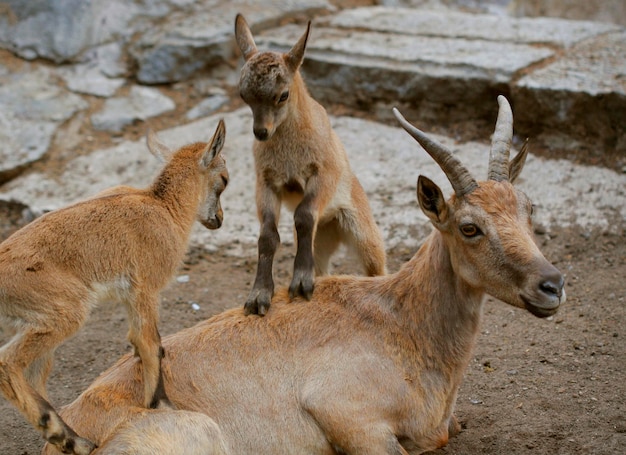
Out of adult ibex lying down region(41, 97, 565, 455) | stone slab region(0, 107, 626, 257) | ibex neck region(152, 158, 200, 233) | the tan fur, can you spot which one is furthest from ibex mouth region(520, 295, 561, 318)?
stone slab region(0, 107, 626, 257)

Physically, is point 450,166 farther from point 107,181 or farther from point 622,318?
point 107,181

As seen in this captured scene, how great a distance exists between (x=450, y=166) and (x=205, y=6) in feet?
31.0

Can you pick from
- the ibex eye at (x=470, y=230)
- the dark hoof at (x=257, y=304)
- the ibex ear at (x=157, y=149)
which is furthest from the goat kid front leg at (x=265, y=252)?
the ibex eye at (x=470, y=230)

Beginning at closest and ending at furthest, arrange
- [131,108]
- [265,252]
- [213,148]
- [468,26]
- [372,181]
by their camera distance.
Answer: [213,148] → [265,252] → [372,181] → [131,108] → [468,26]

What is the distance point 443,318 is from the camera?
6258 mm

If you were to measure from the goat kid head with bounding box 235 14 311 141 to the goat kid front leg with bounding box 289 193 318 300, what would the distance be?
66 cm

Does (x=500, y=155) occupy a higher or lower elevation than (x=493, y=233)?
higher

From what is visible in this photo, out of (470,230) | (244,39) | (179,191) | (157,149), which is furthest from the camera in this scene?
(244,39)

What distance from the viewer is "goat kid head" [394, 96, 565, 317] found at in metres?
5.54

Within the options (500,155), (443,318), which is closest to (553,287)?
(443,318)

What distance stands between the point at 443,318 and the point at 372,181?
513cm

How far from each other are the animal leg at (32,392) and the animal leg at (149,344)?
532 millimetres

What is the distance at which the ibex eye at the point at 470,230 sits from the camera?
5824 millimetres

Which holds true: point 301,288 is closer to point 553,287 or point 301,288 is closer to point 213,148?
point 213,148
